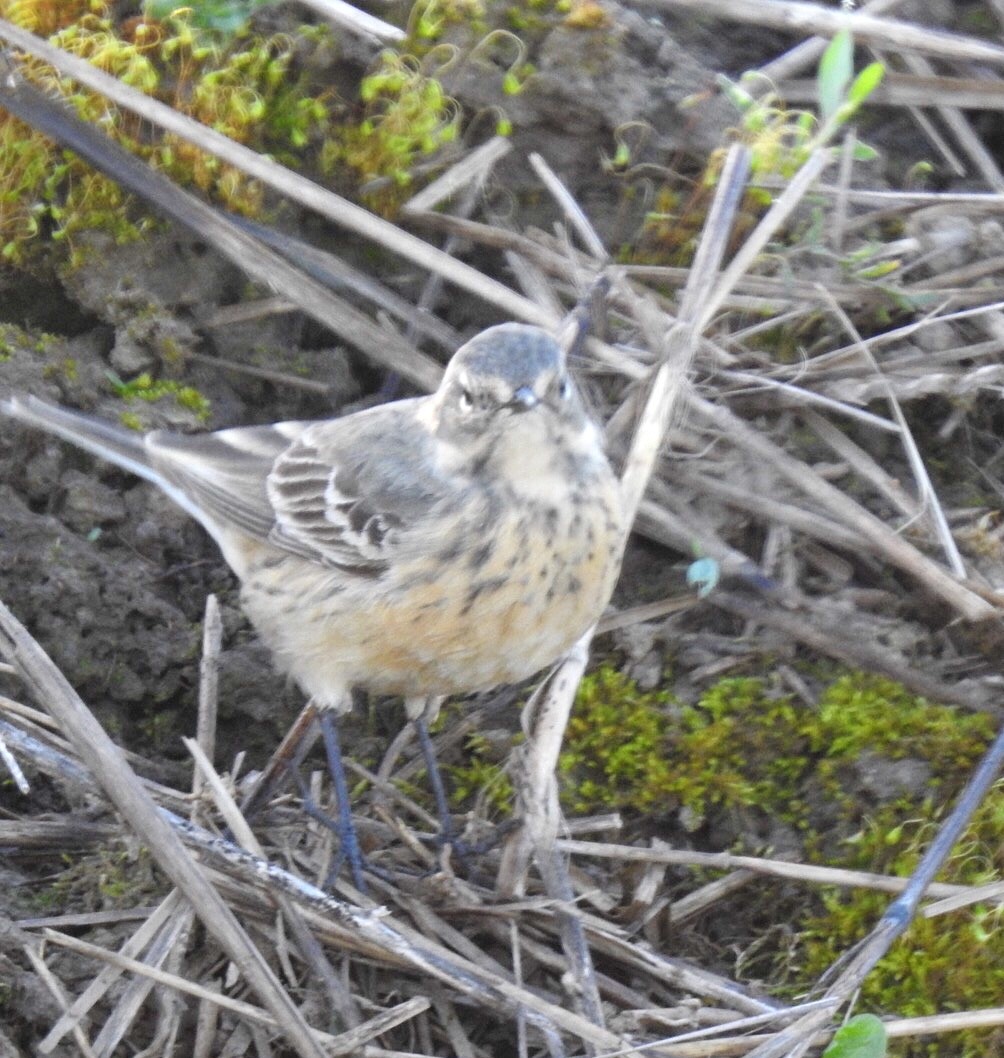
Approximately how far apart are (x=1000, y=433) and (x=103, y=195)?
3.08 meters

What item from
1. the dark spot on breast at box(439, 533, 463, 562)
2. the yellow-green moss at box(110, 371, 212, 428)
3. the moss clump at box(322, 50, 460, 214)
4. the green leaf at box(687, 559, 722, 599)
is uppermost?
the moss clump at box(322, 50, 460, 214)

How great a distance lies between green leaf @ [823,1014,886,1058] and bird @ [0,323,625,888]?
4.21 feet

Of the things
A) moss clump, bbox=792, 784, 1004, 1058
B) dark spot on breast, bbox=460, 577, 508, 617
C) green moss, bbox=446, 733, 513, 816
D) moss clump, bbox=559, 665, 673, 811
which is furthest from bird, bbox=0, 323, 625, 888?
moss clump, bbox=792, 784, 1004, 1058

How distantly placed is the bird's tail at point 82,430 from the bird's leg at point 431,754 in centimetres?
111

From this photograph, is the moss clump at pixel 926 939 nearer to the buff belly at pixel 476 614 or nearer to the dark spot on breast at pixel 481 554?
the buff belly at pixel 476 614

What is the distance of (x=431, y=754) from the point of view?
183 inches

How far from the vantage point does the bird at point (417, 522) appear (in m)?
4.44

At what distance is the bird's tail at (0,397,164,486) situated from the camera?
480cm

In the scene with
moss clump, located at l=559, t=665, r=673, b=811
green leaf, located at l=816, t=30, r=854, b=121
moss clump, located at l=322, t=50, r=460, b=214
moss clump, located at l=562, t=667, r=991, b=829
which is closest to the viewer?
moss clump, located at l=562, t=667, r=991, b=829

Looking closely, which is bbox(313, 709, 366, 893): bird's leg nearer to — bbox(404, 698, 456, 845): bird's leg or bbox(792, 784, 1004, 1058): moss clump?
bbox(404, 698, 456, 845): bird's leg

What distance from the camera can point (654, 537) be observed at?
504cm

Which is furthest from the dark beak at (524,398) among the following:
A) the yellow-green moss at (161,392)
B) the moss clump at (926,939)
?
the moss clump at (926,939)

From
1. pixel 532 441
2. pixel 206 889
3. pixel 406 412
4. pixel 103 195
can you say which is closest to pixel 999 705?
pixel 532 441

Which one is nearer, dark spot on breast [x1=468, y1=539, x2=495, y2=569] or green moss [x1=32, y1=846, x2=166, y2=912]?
green moss [x1=32, y1=846, x2=166, y2=912]
